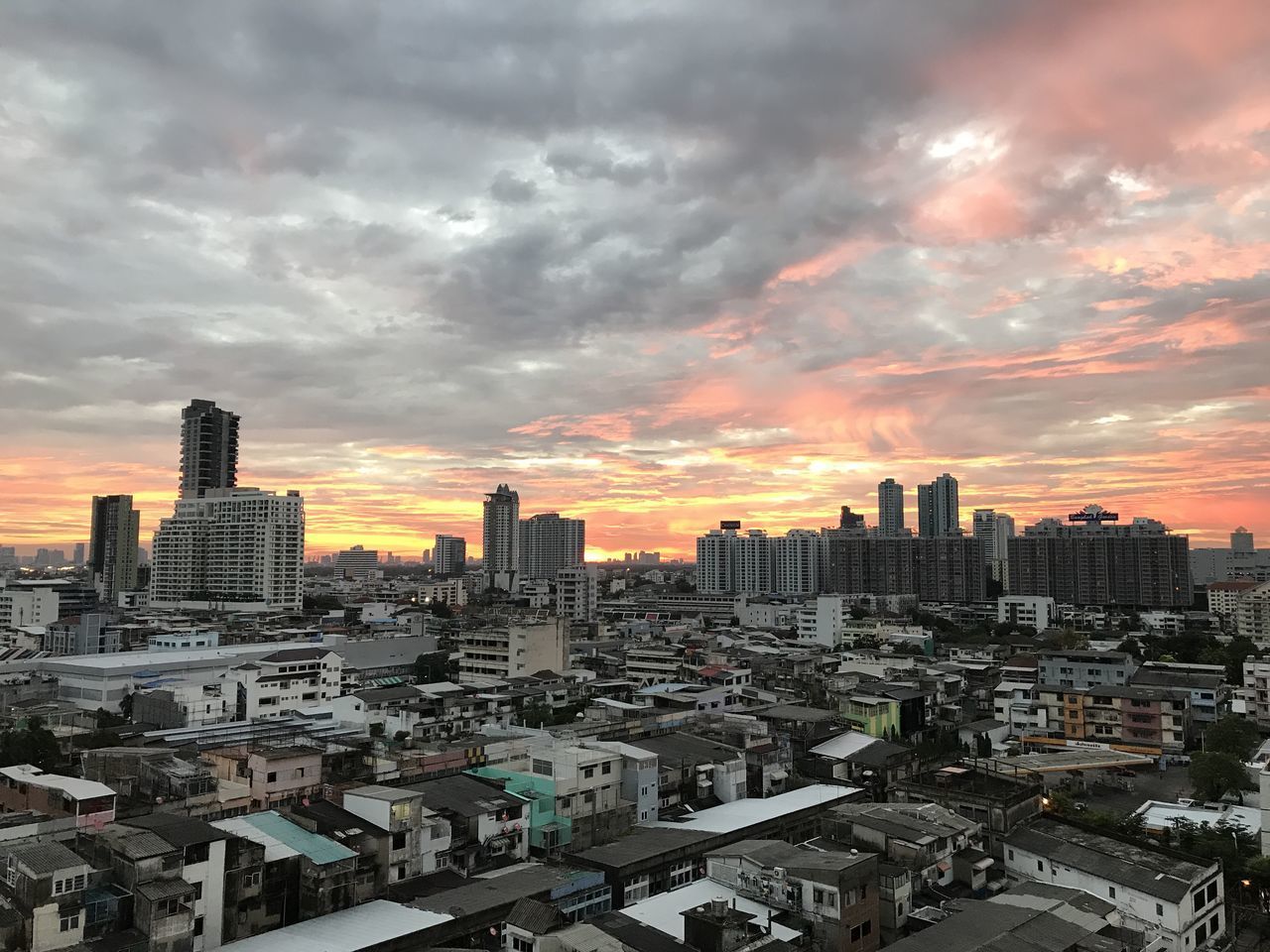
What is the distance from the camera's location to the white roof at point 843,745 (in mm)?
28766

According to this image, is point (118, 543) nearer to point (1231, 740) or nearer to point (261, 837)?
point (261, 837)

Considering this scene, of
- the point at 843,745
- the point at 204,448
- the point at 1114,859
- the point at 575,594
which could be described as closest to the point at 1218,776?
the point at 1114,859

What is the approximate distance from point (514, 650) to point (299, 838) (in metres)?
25.2

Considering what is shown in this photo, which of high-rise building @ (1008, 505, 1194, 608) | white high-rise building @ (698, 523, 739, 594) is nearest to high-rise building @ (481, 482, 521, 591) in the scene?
white high-rise building @ (698, 523, 739, 594)

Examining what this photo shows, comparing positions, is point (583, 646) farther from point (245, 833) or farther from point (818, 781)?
point (245, 833)

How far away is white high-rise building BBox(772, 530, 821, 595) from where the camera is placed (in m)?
116

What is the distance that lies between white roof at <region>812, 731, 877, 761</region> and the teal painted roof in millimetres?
16681

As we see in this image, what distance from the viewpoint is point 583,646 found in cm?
5650

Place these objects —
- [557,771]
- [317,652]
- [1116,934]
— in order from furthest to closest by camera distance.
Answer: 1. [317,652]
2. [557,771]
3. [1116,934]

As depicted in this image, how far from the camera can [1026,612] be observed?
73000 millimetres

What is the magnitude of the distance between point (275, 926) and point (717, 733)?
14.8 m

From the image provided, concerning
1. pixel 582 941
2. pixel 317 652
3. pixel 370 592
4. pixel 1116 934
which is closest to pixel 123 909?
pixel 582 941

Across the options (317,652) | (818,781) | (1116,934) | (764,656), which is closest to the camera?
(1116,934)

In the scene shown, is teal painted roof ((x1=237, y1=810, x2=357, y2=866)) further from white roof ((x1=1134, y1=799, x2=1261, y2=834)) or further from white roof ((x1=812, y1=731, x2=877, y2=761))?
white roof ((x1=1134, y1=799, x2=1261, y2=834))
